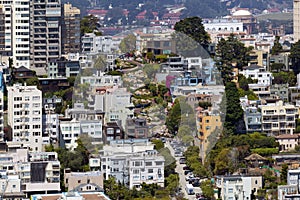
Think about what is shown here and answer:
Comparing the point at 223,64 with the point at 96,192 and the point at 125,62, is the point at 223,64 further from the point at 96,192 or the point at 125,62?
the point at 96,192

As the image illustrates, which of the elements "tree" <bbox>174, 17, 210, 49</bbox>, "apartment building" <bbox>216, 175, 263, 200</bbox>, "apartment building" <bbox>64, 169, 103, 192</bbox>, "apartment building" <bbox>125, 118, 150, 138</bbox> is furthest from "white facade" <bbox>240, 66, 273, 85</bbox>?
"apartment building" <bbox>64, 169, 103, 192</bbox>

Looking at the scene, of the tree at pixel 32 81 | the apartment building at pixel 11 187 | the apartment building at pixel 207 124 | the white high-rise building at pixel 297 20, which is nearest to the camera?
the apartment building at pixel 11 187

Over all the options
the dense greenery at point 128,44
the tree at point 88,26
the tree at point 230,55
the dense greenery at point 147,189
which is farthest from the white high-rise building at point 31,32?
the dense greenery at point 147,189

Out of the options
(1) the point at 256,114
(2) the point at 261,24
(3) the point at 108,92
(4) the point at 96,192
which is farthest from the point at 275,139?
(2) the point at 261,24

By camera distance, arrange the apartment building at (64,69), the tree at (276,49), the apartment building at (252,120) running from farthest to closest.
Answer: the tree at (276,49)
the apartment building at (64,69)
the apartment building at (252,120)

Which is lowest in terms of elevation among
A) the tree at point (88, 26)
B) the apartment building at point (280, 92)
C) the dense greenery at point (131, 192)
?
→ the dense greenery at point (131, 192)

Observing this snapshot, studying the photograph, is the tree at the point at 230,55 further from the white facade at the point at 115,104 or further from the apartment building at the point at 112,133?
the apartment building at the point at 112,133

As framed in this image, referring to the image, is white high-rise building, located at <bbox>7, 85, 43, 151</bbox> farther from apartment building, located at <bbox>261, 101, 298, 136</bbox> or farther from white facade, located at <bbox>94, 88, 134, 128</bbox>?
apartment building, located at <bbox>261, 101, 298, 136</bbox>

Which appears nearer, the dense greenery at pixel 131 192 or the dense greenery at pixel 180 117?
the dense greenery at pixel 131 192
